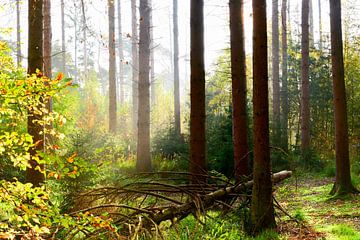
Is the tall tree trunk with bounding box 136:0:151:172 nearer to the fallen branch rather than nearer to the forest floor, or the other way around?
the forest floor

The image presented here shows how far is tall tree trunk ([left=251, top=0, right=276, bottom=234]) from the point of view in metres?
6.33

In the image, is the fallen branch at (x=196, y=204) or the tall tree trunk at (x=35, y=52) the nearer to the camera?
the fallen branch at (x=196, y=204)

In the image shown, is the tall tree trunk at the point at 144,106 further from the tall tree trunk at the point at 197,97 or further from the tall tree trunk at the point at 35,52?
the tall tree trunk at the point at 35,52

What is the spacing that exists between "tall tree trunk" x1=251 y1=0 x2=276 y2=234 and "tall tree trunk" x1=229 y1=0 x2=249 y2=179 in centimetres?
197

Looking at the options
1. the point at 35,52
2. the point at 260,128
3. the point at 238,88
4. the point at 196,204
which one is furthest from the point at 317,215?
the point at 35,52

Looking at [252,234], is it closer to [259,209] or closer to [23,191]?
[259,209]

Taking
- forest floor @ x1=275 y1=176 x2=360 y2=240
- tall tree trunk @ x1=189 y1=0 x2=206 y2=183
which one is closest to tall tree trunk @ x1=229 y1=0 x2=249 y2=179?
tall tree trunk @ x1=189 y1=0 x2=206 y2=183

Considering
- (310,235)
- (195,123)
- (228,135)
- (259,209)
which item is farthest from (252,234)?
(228,135)

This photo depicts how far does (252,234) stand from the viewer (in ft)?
20.7

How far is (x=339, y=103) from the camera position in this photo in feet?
34.2

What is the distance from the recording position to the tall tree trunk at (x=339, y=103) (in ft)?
34.1

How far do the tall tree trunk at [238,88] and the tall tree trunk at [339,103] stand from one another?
9.60 ft

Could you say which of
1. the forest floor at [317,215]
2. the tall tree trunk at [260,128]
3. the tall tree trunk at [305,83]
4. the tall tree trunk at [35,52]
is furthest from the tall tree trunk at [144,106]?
the tall tree trunk at [260,128]

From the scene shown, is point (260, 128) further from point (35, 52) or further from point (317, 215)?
point (35, 52)
